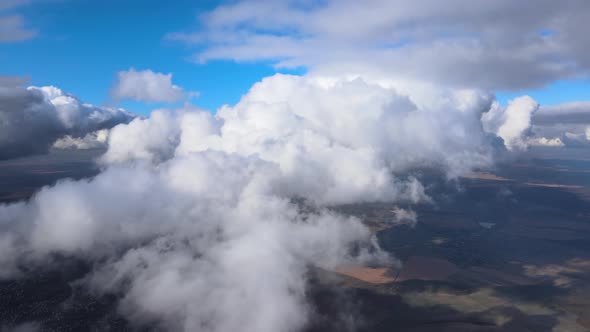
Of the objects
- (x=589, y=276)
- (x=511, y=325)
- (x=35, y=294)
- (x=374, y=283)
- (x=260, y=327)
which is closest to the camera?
(x=511, y=325)

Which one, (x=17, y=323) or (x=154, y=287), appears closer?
(x=17, y=323)

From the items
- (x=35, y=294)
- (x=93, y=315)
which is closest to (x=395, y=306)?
(x=93, y=315)

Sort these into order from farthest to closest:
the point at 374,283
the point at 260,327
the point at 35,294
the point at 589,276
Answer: the point at 589,276
the point at 374,283
the point at 35,294
the point at 260,327

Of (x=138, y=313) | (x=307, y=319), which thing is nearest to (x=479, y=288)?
(x=307, y=319)

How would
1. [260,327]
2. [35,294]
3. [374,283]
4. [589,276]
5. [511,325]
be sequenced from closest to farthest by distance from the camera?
[511,325] < [260,327] < [35,294] < [374,283] < [589,276]

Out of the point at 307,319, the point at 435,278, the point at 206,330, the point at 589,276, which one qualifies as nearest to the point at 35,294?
the point at 206,330

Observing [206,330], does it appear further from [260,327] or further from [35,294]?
[35,294]

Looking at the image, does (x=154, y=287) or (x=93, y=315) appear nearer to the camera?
(x=93, y=315)

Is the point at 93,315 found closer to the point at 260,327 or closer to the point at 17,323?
the point at 17,323

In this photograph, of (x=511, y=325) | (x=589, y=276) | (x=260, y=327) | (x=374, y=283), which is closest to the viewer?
(x=511, y=325)
